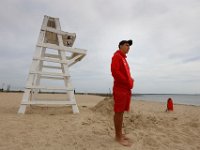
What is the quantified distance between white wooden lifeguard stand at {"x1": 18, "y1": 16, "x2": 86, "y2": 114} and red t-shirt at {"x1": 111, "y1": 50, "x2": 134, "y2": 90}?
2.70 m

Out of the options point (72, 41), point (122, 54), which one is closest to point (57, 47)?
point (72, 41)

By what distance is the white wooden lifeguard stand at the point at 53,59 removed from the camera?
579 centimetres

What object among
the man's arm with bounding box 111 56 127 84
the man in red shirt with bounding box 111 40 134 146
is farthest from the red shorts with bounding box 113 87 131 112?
the man's arm with bounding box 111 56 127 84

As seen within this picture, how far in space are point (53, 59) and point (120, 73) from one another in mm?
→ 3025

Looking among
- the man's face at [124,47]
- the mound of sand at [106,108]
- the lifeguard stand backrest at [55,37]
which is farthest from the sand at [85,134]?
the lifeguard stand backrest at [55,37]

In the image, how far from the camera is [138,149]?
11.2 feet

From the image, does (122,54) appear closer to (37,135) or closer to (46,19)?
(37,135)

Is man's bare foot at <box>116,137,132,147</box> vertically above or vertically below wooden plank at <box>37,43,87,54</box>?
below

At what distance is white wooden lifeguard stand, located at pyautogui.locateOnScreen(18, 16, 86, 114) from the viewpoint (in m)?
5.79

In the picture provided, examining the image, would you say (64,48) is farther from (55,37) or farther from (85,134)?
(85,134)

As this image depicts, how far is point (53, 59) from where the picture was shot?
606 centimetres

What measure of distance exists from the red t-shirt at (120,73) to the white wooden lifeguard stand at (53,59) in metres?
2.70

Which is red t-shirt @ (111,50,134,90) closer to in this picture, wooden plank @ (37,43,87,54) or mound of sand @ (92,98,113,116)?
wooden plank @ (37,43,87,54)

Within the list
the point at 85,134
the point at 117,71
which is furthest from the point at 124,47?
the point at 85,134
